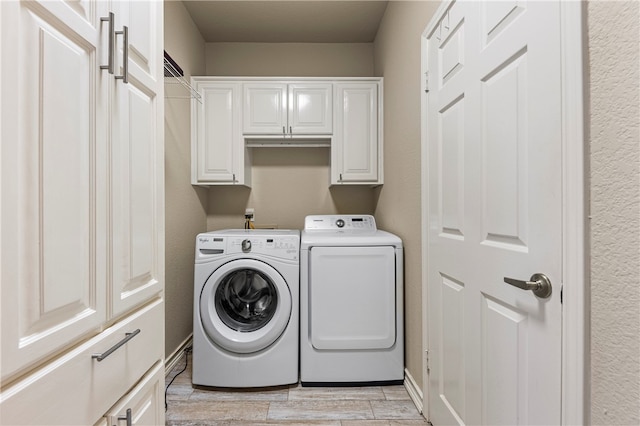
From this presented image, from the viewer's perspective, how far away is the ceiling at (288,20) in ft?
8.11

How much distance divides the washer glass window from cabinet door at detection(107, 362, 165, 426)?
3.03ft

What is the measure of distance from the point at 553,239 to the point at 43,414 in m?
1.14

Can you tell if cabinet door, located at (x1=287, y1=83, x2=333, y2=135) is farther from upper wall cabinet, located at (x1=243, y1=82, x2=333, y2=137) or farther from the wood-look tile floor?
the wood-look tile floor

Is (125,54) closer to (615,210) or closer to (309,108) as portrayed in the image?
(615,210)

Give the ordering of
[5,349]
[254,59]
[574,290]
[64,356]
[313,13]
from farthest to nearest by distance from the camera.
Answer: [254,59] < [313,13] < [574,290] < [64,356] < [5,349]

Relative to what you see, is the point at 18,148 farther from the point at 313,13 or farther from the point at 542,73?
the point at 313,13

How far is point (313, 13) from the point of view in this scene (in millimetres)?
2574

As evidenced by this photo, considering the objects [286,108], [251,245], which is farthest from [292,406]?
[286,108]

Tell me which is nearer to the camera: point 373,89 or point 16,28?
point 16,28

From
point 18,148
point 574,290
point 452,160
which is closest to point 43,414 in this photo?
point 18,148

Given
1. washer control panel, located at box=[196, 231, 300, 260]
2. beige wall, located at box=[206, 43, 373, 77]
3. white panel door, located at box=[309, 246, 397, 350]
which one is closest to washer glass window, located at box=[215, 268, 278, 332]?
washer control panel, located at box=[196, 231, 300, 260]

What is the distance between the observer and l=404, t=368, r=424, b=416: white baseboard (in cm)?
178

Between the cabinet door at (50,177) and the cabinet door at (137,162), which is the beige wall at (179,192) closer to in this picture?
the cabinet door at (137,162)

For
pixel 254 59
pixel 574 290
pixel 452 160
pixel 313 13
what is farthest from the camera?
pixel 254 59
